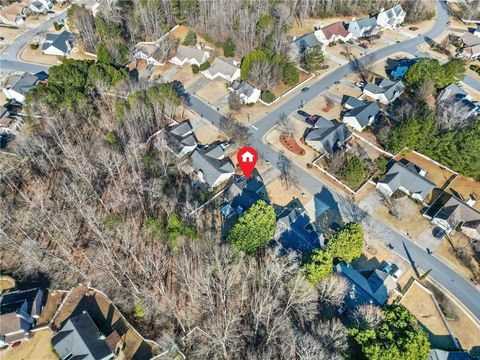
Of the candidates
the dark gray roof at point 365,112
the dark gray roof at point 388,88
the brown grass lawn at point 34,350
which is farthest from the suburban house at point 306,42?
the brown grass lawn at point 34,350

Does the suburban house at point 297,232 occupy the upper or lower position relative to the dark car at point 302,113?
lower

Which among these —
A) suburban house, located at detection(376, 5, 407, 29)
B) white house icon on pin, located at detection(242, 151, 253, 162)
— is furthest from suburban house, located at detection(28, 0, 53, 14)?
suburban house, located at detection(376, 5, 407, 29)

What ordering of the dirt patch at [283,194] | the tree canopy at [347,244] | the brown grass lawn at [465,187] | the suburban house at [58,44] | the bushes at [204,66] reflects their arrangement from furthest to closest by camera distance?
the suburban house at [58,44]
the bushes at [204,66]
the brown grass lawn at [465,187]
the dirt patch at [283,194]
the tree canopy at [347,244]

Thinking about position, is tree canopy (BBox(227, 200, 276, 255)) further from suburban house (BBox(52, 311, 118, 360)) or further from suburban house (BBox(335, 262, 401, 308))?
suburban house (BBox(52, 311, 118, 360))

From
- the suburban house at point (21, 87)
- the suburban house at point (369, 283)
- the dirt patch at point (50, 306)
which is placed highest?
the suburban house at point (21, 87)

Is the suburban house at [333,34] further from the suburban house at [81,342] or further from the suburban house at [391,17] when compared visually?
the suburban house at [81,342]

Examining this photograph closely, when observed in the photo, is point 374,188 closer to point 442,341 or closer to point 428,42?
point 442,341

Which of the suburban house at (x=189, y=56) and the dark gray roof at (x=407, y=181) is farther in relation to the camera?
the suburban house at (x=189, y=56)
